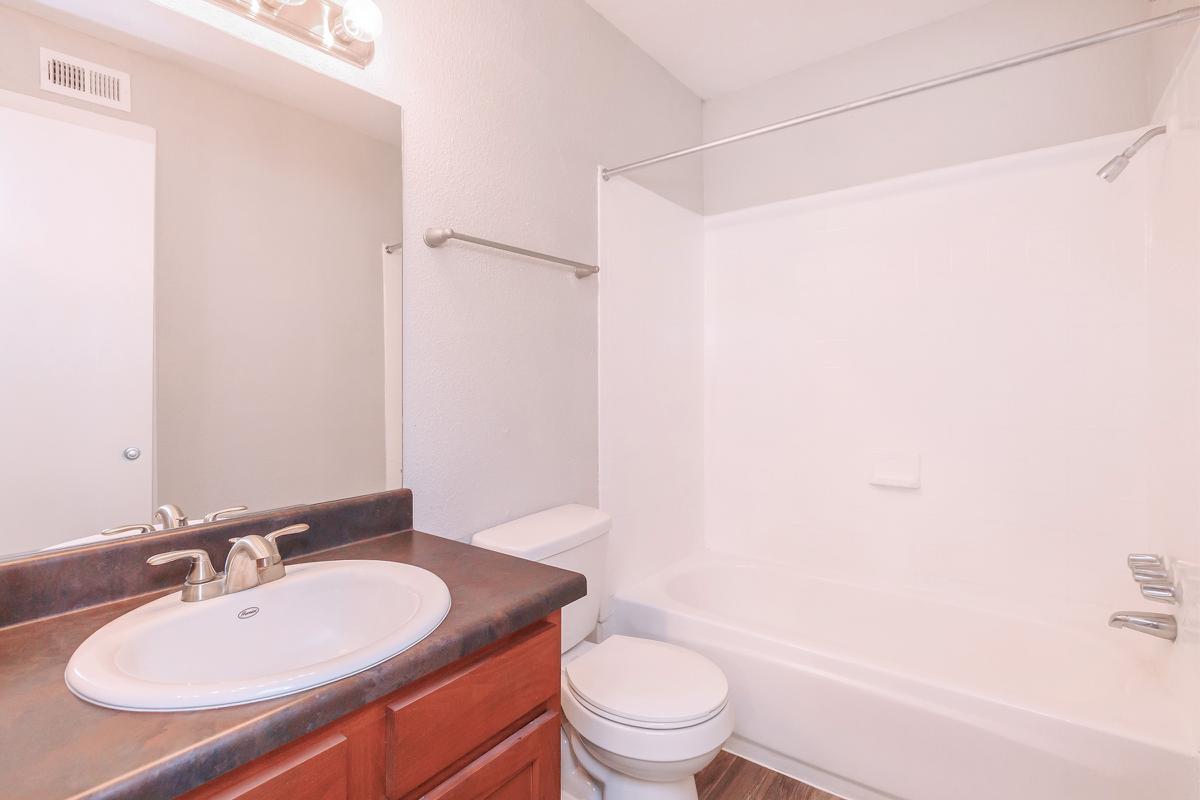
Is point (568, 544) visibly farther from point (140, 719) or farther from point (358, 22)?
point (358, 22)

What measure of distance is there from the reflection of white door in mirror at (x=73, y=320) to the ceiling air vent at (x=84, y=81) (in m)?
0.03

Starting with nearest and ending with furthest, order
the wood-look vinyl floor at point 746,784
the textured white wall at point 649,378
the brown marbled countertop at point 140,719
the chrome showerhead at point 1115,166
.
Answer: the brown marbled countertop at point 140,719 < the chrome showerhead at point 1115,166 < the wood-look vinyl floor at point 746,784 < the textured white wall at point 649,378

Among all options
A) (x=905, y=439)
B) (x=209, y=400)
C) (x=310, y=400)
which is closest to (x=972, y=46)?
(x=905, y=439)

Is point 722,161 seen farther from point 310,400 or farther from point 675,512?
point 310,400

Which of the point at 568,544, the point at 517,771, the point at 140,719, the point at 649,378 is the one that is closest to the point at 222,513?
the point at 140,719

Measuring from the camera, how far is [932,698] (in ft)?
4.87

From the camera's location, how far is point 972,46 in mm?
2072

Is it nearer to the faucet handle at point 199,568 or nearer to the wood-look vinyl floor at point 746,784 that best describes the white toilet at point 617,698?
the wood-look vinyl floor at point 746,784

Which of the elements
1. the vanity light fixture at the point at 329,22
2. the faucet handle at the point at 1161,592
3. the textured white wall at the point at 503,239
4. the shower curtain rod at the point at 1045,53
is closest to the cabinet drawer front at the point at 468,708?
the textured white wall at the point at 503,239

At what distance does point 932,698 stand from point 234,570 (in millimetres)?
1662

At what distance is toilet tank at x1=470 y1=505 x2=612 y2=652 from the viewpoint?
Answer: 1521mm

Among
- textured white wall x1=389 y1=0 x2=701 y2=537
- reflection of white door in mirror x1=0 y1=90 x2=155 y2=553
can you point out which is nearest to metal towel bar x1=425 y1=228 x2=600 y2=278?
textured white wall x1=389 y1=0 x2=701 y2=537

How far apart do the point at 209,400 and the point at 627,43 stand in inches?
77.9

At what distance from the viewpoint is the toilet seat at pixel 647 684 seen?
1354 millimetres
